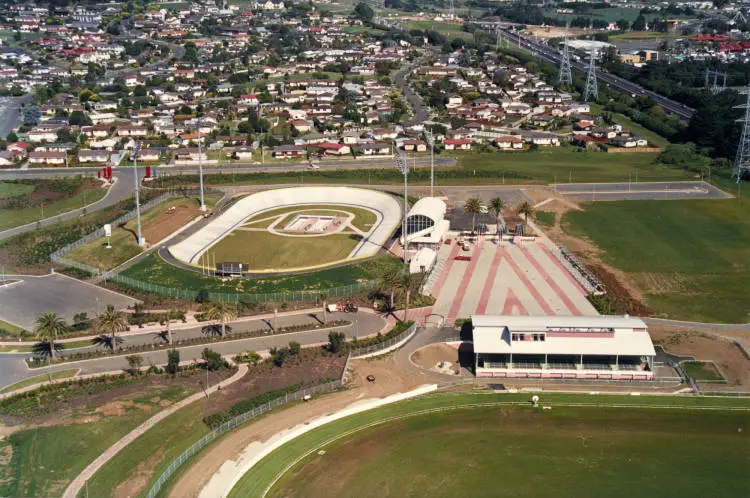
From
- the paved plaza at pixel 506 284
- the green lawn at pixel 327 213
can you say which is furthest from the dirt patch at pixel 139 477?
the green lawn at pixel 327 213

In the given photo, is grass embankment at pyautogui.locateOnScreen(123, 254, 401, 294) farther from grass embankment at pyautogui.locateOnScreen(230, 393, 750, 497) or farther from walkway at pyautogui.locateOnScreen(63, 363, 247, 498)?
grass embankment at pyautogui.locateOnScreen(230, 393, 750, 497)

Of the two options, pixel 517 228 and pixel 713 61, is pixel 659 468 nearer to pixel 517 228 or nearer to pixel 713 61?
pixel 517 228

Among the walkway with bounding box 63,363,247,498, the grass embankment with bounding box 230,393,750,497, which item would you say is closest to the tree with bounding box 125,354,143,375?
the walkway with bounding box 63,363,247,498

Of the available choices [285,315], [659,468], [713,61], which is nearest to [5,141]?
[285,315]

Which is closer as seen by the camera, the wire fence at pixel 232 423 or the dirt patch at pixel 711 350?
the wire fence at pixel 232 423

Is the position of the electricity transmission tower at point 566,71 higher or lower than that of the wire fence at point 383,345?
higher

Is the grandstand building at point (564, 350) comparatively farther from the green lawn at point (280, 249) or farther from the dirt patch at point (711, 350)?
the green lawn at point (280, 249)

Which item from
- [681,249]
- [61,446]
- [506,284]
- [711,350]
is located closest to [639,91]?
[681,249]
